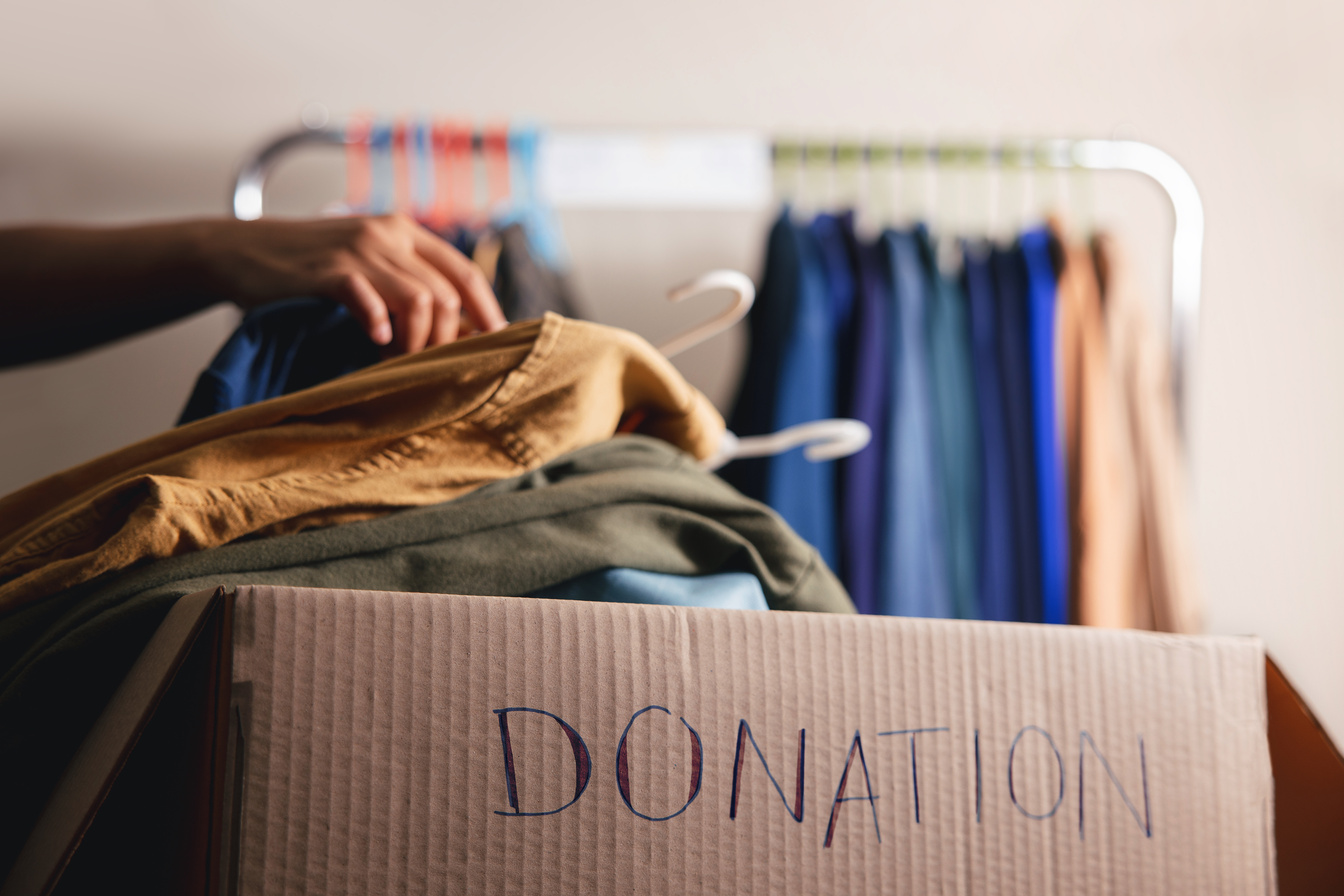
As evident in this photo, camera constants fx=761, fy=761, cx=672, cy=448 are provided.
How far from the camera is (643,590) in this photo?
0.35 meters

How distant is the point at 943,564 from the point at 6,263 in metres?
0.79

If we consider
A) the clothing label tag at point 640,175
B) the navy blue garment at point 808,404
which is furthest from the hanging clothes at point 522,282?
the clothing label tag at point 640,175

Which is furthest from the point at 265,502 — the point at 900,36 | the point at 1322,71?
the point at 1322,71

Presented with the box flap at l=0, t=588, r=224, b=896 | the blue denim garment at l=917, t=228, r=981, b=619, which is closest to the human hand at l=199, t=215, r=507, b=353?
the box flap at l=0, t=588, r=224, b=896

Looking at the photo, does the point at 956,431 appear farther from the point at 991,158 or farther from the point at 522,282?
the point at 522,282

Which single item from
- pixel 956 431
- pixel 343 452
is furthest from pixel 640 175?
pixel 343 452

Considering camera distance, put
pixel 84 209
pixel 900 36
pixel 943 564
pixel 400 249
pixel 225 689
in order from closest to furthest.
A: 1. pixel 225 689
2. pixel 400 249
3. pixel 943 564
4. pixel 84 209
5. pixel 900 36

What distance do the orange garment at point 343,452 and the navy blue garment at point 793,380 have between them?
1.18 ft

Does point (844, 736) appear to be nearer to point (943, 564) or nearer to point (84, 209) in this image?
point (943, 564)

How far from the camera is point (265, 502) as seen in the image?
32 cm

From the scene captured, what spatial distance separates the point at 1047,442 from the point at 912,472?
15 cm

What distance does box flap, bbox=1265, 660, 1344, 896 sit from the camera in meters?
0.30

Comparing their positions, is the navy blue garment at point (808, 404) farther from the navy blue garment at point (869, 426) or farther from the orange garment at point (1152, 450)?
the orange garment at point (1152, 450)

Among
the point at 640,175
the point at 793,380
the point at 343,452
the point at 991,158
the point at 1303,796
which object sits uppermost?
the point at 640,175
